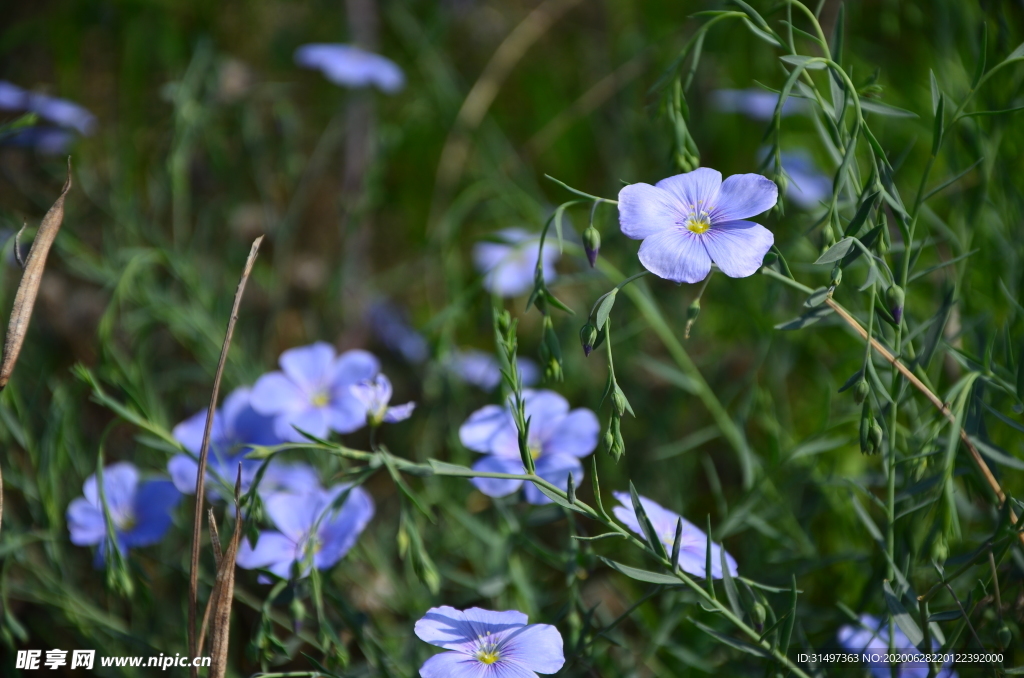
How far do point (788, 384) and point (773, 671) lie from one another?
119 centimetres

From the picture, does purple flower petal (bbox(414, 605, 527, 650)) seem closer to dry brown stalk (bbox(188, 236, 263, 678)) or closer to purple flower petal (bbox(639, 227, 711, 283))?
dry brown stalk (bbox(188, 236, 263, 678))

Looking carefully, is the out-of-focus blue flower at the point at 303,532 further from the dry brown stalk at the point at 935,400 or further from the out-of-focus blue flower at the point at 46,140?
the out-of-focus blue flower at the point at 46,140

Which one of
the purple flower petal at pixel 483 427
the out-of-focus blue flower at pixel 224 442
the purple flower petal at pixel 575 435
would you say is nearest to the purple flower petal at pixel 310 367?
the out-of-focus blue flower at pixel 224 442

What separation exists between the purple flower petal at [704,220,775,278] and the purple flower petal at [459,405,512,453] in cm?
45

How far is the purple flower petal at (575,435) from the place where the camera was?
45.1 inches

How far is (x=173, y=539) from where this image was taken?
164 centimetres

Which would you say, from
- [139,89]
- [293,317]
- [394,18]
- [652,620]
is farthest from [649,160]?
[139,89]

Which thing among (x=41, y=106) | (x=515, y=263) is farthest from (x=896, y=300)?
(x=41, y=106)

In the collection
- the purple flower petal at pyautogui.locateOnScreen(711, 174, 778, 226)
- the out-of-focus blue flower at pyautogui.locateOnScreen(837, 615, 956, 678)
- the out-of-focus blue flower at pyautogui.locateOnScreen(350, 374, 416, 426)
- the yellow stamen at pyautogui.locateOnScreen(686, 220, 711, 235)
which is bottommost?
the out-of-focus blue flower at pyautogui.locateOnScreen(837, 615, 956, 678)

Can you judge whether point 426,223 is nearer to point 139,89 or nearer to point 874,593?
point 139,89

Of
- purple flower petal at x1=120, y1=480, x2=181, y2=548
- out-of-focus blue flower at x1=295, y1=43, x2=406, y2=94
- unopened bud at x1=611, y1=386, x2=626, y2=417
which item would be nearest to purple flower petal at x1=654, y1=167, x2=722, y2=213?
unopened bud at x1=611, y1=386, x2=626, y2=417

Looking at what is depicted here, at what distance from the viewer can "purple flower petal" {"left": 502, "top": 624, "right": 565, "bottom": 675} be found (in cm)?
89

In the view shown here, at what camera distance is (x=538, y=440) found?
4.06 ft

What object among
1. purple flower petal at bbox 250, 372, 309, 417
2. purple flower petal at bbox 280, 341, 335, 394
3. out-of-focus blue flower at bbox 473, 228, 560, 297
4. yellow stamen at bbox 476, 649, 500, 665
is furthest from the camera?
out-of-focus blue flower at bbox 473, 228, 560, 297
